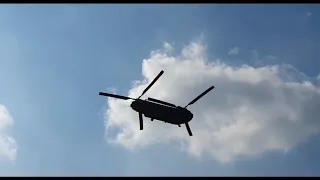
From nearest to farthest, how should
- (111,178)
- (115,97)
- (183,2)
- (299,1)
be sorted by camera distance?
(183,2) → (299,1) → (111,178) → (115,97)

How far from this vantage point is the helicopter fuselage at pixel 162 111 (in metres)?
39.1

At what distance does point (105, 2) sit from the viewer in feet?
40.8

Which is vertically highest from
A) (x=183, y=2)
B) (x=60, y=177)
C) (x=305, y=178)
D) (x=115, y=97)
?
(x=115, y=97)

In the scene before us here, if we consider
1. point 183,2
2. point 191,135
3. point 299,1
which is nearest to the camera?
point 183,2

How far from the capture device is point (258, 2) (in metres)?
12.9

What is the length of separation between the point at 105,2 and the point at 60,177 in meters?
7.34

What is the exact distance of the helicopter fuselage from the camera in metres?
39.1

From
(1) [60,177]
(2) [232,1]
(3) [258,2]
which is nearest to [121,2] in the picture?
(2) [232,1]

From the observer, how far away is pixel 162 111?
39594 millimetres

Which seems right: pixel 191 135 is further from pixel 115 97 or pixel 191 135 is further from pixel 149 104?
pixel 115 97

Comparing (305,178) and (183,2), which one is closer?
(183,2)

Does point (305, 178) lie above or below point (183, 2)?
below

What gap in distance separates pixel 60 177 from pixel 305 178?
9809 mm

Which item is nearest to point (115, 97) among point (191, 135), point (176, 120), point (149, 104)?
point (149, 104)
